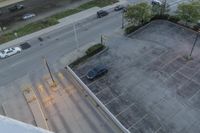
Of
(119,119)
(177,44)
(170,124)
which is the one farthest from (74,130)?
(177,44)

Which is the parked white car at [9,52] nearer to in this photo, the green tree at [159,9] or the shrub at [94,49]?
the shrub at [94,49]

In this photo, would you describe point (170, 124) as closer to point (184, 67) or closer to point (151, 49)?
point (184, 67)

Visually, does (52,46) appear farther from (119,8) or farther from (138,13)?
(119,8)

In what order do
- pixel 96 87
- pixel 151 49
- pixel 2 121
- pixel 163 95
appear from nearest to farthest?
pixel 2 121 → pixel 163 95 → pixel 96 87 → pixel 151 49

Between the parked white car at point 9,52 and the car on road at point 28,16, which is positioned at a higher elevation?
the car on road at point 28,16

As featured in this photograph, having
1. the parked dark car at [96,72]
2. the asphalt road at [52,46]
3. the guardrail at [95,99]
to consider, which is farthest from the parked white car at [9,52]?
the parked dark car at [96,72]
